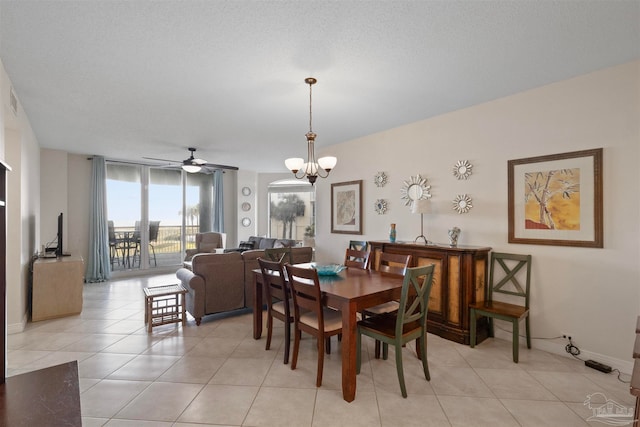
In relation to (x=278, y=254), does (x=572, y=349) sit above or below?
below

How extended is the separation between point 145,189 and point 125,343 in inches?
191

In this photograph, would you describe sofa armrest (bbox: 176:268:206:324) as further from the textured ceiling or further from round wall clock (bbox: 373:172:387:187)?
round wall clock (bbox: 373:172:387:187)

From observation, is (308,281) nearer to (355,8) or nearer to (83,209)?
(355,8)

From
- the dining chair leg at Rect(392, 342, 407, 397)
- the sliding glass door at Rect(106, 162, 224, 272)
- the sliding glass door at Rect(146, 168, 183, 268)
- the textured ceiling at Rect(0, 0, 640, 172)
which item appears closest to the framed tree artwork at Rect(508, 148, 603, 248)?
the textured ceiling at Rect(0, 0, 640, 172)

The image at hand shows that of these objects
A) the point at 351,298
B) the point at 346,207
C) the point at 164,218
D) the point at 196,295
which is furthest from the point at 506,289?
the point at 164,218

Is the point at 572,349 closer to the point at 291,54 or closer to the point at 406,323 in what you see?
the point at 406,323

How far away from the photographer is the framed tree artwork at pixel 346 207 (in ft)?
16.5

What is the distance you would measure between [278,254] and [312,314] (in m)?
1.57

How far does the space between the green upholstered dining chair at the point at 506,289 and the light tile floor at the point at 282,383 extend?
0.38 metres

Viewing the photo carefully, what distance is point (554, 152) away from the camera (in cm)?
300

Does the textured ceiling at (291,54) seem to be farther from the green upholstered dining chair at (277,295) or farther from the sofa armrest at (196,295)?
the sofa armrest at (196,295)

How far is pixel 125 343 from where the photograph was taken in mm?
3188

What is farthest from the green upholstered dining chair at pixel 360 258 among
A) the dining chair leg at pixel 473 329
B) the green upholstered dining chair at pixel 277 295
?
the dining chair leg at pixel 473 329

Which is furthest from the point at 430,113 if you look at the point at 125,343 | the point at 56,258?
the point at 56,258
